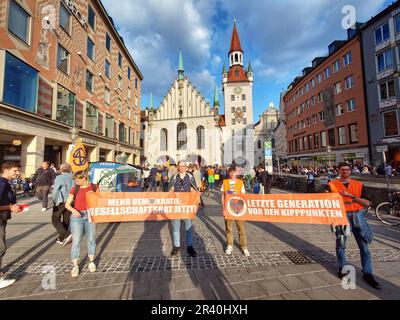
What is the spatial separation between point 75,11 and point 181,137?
95.4 feet

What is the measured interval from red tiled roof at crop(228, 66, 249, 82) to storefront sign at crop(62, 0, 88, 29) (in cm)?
3641

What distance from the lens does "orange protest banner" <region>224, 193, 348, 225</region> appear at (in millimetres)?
3975

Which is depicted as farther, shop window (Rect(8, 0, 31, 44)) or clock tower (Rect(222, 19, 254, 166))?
clock tower (Rect(222, 19, 254, 166))

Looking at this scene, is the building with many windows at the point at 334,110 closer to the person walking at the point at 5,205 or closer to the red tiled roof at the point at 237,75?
the red tiled roof at the point at 237,75

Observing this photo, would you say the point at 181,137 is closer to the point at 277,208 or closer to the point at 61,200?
the point at 61,200

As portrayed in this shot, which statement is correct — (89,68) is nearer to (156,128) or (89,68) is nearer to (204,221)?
(204,221)

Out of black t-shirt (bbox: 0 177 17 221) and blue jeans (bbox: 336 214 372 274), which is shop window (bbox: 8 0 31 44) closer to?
black t-shirt (bbox: 0 177 17 221)

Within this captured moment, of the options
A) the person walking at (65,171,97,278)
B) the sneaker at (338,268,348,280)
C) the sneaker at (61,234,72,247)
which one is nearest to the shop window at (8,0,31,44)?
the sneaker at (61,234,72,247)

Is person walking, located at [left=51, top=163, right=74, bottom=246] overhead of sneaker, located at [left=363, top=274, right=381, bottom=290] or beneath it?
overhead

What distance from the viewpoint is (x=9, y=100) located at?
10.9 meters

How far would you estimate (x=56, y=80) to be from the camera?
14.4m

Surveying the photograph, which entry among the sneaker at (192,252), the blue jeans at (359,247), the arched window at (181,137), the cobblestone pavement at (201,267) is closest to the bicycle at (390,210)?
the cobblestone pavement at (201,267)

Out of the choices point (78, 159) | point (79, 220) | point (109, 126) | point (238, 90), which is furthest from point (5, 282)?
point (238, 90)

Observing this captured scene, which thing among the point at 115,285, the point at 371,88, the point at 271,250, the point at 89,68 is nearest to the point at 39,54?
the point at 89,68
